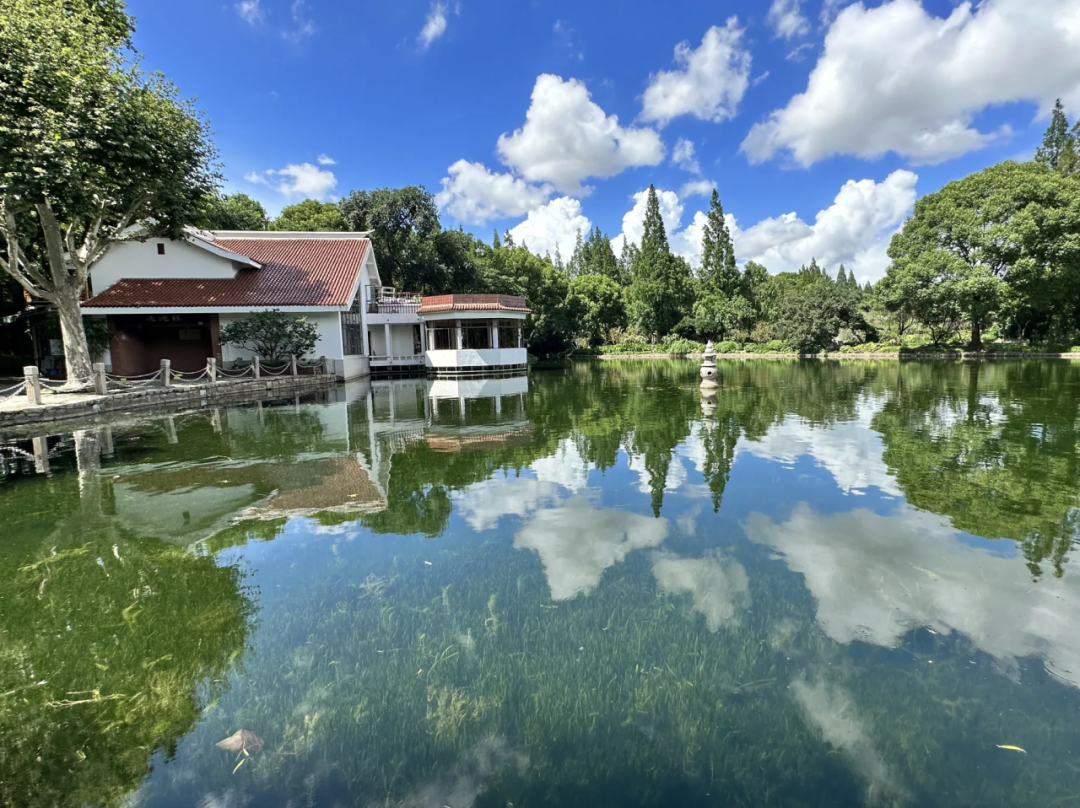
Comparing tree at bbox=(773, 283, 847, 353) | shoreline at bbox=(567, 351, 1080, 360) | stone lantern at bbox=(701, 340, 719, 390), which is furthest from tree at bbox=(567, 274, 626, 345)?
stone lantern at bbox=(701, 340, 719, 390)

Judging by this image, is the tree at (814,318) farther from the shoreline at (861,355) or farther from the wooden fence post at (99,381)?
the wooden fence post at (99,381)

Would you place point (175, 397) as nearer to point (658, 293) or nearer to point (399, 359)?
point (399, 359)

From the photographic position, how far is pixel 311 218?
36.0 m

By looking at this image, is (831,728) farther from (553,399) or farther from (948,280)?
(948,280)

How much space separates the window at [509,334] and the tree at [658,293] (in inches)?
712

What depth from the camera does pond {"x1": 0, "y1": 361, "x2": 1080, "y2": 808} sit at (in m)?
2.18

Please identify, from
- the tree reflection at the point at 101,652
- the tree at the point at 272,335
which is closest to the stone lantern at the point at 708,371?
the tree reflection at the point at 101,652

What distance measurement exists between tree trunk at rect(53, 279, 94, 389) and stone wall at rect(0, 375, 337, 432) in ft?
4.19

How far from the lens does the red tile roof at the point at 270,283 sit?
20.1 metres

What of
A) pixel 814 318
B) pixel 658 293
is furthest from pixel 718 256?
pixel 814 318

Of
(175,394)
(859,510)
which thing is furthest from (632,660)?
(175,394)

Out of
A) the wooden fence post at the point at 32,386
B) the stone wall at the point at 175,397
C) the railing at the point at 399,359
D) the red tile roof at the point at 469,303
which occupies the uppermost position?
the red tile roof at the point at 469,303

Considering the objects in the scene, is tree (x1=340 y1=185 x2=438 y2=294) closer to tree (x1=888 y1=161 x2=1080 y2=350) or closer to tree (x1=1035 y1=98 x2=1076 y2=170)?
tree (x1=888 y1=161 x2=1080 y2=350)

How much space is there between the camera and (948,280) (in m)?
27.1
